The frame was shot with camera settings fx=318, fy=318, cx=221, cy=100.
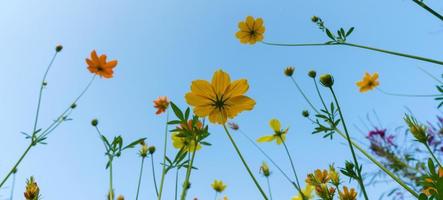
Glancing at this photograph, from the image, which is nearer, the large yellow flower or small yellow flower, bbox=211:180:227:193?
the large yellow flower

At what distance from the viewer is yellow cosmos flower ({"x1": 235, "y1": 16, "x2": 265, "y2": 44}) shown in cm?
402

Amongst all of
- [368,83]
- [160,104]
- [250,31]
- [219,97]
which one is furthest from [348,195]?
[368,83]

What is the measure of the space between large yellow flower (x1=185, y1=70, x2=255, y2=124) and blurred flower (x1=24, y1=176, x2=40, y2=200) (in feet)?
3.51

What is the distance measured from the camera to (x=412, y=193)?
3.32 feet

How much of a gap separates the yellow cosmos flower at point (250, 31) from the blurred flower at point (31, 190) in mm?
2991

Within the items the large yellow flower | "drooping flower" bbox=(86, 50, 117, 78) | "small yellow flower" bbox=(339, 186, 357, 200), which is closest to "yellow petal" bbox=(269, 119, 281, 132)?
"small yellow flower" bbox=(339, 186, 357, 200)

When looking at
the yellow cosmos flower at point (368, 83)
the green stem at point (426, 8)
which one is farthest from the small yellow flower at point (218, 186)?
the green stem at point (426, 8)

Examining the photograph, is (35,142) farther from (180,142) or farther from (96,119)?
(180,142)

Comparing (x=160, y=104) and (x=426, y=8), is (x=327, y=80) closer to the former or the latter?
(x=426, y=8)

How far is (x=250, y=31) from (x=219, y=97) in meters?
2.92

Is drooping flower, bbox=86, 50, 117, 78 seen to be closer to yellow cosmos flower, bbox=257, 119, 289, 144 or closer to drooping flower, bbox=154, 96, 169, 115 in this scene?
drooping flower, bbox=154, 96, 169, 115

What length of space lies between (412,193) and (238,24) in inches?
133

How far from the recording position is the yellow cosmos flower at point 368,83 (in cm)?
476

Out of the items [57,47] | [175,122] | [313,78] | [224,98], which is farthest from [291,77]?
[57,47]
